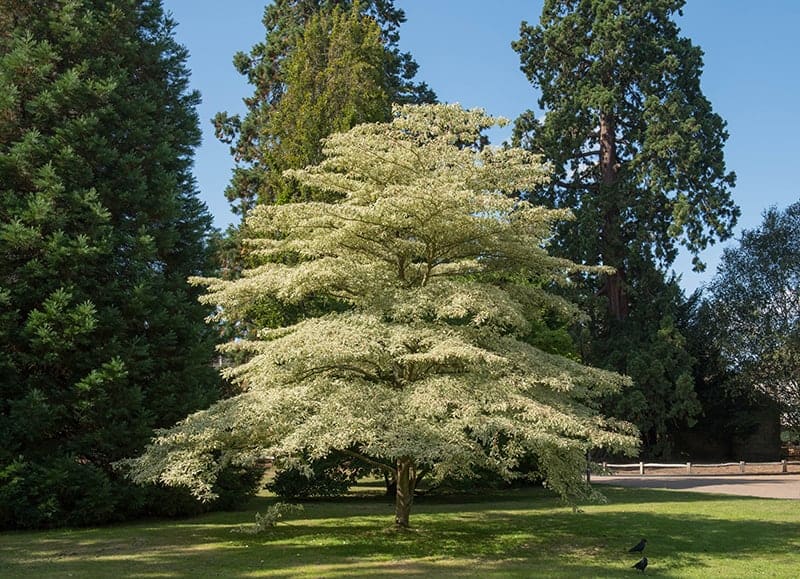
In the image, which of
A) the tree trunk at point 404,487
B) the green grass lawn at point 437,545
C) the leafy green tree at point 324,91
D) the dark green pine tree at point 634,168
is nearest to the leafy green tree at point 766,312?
the dark green pine tree at point 634,168

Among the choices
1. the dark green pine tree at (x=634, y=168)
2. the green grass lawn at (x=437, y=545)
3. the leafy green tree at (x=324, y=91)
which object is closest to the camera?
the green grass lawn at (x=437, y=545)

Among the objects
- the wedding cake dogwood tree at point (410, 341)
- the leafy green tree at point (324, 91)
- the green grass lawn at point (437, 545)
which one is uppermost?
the leafy green tree at point (324, 91)

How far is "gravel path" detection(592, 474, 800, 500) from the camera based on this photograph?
23114 mm

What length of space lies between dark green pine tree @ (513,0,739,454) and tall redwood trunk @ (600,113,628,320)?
6 cm

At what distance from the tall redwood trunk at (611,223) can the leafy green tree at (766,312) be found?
5.07 metres

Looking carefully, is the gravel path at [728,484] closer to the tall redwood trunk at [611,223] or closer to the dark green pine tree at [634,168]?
the dark green pine tree at [634,168]

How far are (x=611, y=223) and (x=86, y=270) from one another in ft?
83.6

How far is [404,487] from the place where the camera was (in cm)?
1311

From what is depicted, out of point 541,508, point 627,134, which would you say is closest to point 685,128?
point 627,134

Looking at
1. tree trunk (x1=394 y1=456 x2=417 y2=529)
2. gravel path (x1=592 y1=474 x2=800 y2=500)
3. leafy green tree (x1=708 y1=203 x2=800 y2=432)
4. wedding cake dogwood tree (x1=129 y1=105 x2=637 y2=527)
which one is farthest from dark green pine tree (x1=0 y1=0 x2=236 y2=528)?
leafy green tree (x1=708 y1=203 x2=800 y2=432)

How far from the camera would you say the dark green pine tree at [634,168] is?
107 feet

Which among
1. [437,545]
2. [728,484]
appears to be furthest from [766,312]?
[437,545]

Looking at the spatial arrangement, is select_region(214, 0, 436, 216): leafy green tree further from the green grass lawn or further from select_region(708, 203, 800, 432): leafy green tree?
select_region(708, 203, 800, 432): leafy green tree

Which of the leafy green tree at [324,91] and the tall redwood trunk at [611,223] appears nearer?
the leafy green tree at [324,91]
